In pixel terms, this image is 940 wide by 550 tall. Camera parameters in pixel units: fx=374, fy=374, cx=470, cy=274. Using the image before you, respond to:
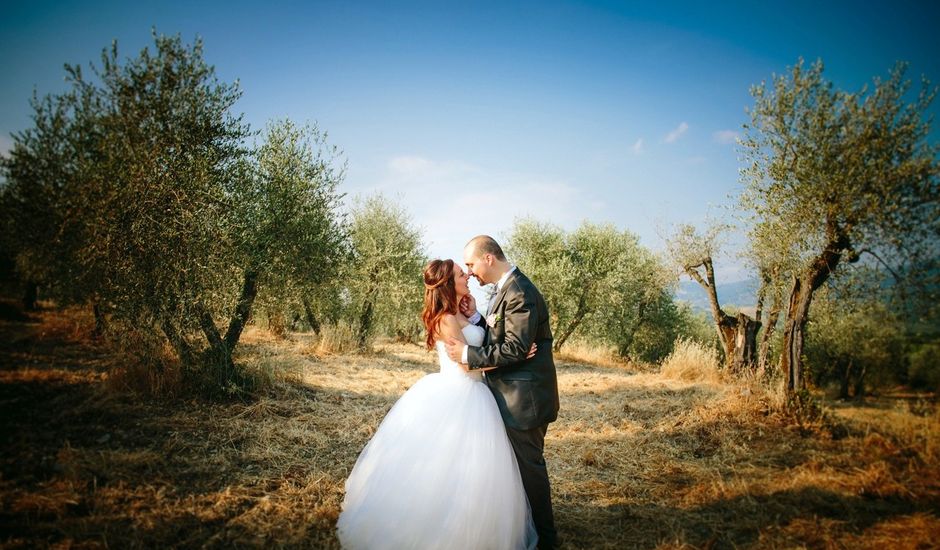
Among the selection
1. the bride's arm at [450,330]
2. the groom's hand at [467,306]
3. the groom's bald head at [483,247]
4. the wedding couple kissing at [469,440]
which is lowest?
the wedding couple kissing at [469,440]

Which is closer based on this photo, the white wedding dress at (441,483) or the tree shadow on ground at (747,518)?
the white wedding dress at (441,483)

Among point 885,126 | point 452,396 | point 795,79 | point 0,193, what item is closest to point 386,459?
point 452,396

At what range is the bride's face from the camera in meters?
4.04

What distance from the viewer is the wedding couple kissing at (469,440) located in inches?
126

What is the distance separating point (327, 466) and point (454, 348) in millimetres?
3010

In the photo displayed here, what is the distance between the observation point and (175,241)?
6.44 m

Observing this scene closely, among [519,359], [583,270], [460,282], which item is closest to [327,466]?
[460,282]

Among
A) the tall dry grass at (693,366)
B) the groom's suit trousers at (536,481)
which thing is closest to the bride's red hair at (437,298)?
the groom's suit trousers at (536,481)

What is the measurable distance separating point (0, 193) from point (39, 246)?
198 cm

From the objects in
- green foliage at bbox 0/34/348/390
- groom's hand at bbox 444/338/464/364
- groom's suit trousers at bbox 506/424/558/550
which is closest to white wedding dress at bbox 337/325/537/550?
groom's suit trousers at bbox 506/424/558/550

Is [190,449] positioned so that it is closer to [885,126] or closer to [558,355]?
[885,126]

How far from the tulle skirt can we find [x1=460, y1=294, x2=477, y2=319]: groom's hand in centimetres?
76

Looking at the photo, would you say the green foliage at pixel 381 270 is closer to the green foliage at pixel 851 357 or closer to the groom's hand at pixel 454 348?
the groom's hand at pixel 454 348

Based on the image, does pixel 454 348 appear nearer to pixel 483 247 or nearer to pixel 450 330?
pixel 450 330
